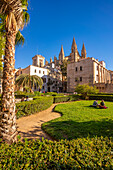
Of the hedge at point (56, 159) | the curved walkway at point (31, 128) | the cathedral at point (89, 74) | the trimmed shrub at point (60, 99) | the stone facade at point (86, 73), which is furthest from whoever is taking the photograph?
the stone facade at point (86, 73)

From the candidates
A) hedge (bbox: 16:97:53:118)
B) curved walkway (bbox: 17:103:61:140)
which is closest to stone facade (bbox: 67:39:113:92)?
hedge (bbox: 16:97:53:118)

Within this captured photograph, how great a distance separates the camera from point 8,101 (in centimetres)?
350

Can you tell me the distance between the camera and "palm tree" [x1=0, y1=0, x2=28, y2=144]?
3248 millimetres

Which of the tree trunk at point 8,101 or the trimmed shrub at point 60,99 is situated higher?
the tree trunk at point 8,101

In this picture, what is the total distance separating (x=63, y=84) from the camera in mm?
51094

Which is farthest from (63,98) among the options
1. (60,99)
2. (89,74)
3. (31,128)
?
(89,74)

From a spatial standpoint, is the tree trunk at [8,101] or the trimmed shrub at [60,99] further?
the trimmed shrub at [60,99]

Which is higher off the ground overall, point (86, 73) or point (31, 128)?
point (86, 73)

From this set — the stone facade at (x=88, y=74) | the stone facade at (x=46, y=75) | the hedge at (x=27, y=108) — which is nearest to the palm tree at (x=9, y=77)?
the hedge at (x=27, y=108)

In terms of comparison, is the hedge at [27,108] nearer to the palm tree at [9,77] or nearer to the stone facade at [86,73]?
the palm tree at [9,77]

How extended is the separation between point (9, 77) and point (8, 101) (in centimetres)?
91

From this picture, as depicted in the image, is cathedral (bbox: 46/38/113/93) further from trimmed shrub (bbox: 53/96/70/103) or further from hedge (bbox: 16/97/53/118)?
hedge (bbox: 16/97/53/118)

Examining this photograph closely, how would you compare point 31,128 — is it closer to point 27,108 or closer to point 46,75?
point 27,108

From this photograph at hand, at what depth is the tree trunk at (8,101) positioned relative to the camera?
3.21m
